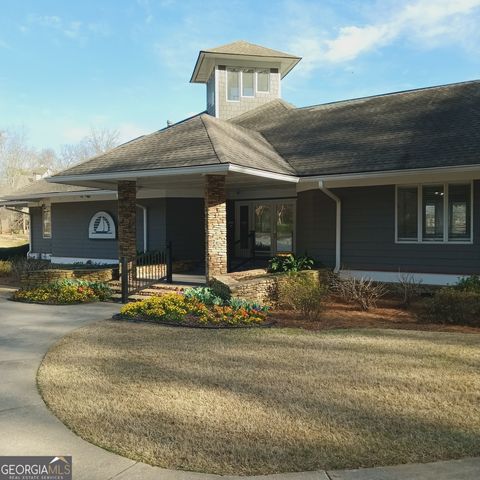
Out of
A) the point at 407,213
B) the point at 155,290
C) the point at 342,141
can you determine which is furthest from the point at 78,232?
the point at 407,213

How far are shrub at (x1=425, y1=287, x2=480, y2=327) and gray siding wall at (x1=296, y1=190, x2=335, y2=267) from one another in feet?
14.4

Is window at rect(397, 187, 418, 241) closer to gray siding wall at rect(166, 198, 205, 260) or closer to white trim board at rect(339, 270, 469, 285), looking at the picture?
white trim board at rect(339, 270, 469, 285)

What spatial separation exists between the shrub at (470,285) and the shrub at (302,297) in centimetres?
292

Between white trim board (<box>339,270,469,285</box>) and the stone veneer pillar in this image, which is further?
the stone veneer pillar

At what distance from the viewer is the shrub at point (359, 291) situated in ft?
35.6

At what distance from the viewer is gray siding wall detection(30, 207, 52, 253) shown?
2319 cm

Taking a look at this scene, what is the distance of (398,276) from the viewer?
12.3 metres

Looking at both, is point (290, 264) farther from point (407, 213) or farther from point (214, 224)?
point (407, 213)

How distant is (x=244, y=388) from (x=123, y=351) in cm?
243

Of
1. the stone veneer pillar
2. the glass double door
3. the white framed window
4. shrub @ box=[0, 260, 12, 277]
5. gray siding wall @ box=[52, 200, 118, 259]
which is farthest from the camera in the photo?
shrub @ box=[0, 260, 12, 277]

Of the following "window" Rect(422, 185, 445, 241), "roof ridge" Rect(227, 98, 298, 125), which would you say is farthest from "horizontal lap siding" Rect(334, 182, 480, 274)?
"roof ridge" Rect(227, 98, 298, 125)

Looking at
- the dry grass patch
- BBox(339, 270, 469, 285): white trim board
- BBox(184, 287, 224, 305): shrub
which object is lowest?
the dry grass patch

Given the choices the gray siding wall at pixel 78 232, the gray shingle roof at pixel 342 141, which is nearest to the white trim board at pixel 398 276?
the gray shingle roof at pixel 342 141

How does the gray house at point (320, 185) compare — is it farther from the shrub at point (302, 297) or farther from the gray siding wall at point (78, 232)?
the shrub at point (302, 297)
